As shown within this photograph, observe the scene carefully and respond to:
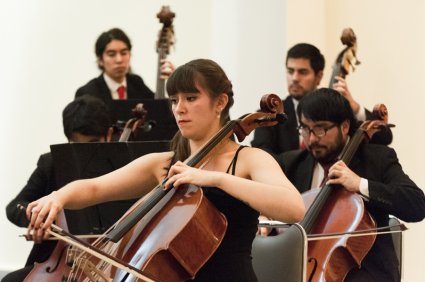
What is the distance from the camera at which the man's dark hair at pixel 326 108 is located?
2.73 m

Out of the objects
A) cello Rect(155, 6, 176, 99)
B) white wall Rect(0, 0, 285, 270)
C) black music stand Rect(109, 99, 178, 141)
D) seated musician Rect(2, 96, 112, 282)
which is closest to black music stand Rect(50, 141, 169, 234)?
seated musician Rect(2, 96, 112, 282)

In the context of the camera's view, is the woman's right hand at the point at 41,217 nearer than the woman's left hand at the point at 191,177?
Yes

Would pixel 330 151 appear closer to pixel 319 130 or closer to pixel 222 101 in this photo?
pixel 319 130

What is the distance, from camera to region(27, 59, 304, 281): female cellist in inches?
74.9

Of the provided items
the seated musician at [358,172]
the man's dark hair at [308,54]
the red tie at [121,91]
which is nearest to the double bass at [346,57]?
the man's dark hair at [308,54]

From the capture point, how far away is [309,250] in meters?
2.42

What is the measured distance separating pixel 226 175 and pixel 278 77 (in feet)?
6.99

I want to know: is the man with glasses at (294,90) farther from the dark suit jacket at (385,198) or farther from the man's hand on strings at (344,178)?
the man's hand on strings at (344,178)

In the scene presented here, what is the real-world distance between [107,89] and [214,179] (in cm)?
206

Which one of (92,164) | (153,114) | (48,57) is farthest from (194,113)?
(48,57)

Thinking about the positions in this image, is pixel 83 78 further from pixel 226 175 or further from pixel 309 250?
pixel 226 175

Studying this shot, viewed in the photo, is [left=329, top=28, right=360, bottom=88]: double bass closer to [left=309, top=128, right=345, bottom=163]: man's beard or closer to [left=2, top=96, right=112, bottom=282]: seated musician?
[left=309, top=128, right=345, bottom=163]: man's beard

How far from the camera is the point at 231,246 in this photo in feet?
6.49

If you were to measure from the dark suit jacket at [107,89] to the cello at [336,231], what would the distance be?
149 cm
